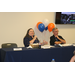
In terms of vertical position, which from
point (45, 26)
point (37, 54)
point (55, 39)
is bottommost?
point (37, 54)

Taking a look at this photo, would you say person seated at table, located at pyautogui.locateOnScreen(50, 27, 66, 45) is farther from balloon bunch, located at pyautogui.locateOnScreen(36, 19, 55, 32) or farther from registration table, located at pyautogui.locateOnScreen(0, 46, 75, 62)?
balloon bunch, located at pyautogui.locateOnScreen(36, 19, 55, 32)

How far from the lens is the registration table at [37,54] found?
2902mm

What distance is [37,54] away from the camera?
313cm

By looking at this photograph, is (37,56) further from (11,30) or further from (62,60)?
(11,30)

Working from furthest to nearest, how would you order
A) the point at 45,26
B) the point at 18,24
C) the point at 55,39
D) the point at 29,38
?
the point at 45,26, the point at 18,24, the point at 55,39, the point at 29,38

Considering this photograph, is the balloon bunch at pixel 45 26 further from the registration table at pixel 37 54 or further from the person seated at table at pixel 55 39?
the registration table at pixel 37 54

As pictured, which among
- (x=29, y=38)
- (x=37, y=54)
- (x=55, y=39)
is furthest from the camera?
(x=55, y=39)

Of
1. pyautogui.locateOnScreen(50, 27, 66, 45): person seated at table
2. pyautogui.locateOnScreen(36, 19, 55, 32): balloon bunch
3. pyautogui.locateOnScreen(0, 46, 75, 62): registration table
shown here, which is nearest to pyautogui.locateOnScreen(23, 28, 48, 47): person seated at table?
pyautogui.locateOnScreen(50, 27, 66, 45): person seated at table

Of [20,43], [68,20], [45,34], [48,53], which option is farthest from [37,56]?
[68,20]

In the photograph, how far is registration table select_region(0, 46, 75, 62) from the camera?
2902 mm

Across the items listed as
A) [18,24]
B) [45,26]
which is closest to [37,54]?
[18,24]

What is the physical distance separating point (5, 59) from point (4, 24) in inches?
88.2

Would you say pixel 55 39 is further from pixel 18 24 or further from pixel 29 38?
pixel 18 24

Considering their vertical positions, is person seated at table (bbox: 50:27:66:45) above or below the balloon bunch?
below
